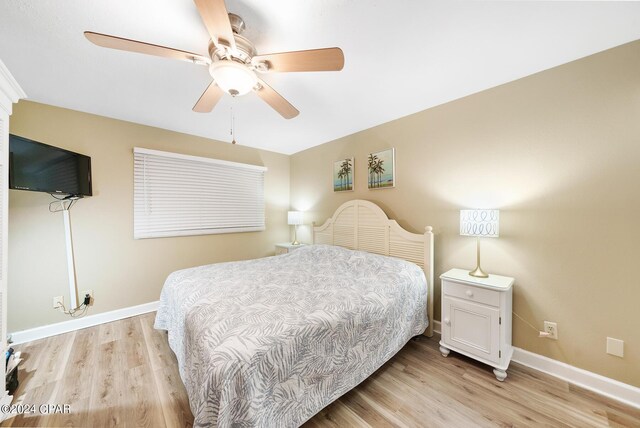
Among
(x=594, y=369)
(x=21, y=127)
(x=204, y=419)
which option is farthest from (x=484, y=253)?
(x=21, y=127)

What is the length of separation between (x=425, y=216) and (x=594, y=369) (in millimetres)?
1579

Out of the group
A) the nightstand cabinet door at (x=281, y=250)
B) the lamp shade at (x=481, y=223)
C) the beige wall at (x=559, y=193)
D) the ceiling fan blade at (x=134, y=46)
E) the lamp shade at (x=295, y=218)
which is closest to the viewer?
the ceiling fan blade at (x=134, y=46)

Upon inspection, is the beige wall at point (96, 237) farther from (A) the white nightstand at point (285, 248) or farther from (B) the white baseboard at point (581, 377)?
(B) the white baseboard at point (581, 377)

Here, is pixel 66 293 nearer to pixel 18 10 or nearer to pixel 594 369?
pixel 18 10

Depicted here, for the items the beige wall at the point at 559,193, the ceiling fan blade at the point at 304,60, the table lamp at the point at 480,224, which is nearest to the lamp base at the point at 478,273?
the table lamp at the point at 480,224

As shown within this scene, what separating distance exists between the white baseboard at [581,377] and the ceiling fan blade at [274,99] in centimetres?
270

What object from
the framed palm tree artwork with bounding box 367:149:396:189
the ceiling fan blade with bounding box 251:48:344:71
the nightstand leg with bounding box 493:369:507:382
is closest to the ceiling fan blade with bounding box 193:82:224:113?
the ceiling fan blade with bounding box 251:48:344:71

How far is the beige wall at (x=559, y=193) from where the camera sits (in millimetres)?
1495

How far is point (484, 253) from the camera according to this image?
2.05 m

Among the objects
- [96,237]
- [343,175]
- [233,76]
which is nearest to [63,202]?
[96,237]

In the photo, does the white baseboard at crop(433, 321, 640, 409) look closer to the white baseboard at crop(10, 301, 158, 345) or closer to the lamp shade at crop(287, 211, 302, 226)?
the lamp shade at crop(287, 211, 302, 226)

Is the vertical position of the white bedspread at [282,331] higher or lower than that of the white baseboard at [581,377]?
higher

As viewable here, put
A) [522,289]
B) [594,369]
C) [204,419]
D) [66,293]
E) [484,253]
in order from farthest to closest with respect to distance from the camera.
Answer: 1. [66,293]
2. [484,253]
3. [522,289]
4. [594,369]
5. [204,419]

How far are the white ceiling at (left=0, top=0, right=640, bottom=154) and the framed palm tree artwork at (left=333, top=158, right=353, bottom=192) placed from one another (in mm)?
941
